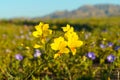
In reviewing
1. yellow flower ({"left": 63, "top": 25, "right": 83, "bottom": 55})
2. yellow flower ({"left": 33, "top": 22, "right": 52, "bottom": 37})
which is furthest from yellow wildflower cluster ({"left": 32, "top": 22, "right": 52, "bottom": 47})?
yellow flower ({"left": 63, "top": 25, "right": 83, "bottom": 55})

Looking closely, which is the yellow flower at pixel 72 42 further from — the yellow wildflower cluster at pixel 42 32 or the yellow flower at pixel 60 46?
the yellow wildflower cluster at pixel 42 32

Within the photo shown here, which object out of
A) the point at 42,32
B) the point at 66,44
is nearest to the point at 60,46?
the point at 66,44

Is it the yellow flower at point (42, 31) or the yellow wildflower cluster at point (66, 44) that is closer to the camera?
the yellow wildflower cluster at point (66, 44)

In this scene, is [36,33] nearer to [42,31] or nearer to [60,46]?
[42,31]

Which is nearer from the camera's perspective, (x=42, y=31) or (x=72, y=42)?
(x=72, y=42)

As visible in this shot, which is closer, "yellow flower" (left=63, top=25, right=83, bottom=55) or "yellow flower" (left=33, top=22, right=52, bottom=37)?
"yellow flower" (left=63, top=25, right=83, bottom=55)

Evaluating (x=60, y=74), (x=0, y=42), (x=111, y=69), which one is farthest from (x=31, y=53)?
(x=0, y=42)

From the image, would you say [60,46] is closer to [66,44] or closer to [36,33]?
[66,44]

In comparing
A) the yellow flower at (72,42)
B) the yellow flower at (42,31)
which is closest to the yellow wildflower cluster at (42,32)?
the yellow flower at (42,31)

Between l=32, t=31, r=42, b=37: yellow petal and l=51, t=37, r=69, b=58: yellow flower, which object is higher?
l=32, t=31, r=42, b=37: yellow petal

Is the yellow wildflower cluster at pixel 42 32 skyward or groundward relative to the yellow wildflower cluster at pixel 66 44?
skyward

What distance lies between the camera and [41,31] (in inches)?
117

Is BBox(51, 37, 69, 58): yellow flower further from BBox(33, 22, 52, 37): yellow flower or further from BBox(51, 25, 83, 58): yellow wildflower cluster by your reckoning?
BBox(33, 22, 52, 37): yellow flower

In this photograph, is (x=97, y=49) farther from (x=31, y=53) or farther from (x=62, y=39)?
(x=62, y=39)
